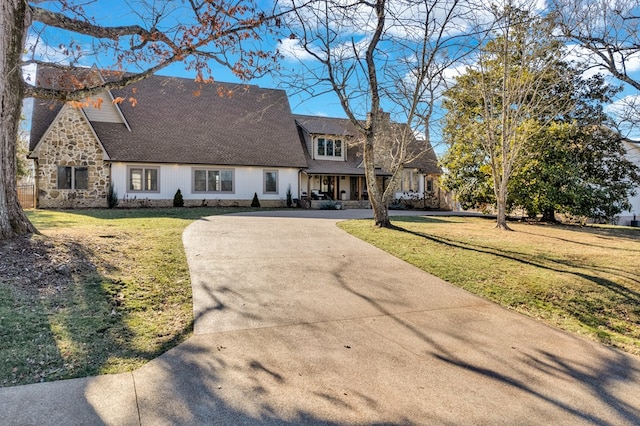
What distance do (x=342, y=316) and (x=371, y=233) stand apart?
6.39 meters

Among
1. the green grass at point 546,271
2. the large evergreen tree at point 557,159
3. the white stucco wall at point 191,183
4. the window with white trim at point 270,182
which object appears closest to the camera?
the green grass at point 546,271

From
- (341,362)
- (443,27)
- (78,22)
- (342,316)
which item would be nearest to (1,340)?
(341,362)

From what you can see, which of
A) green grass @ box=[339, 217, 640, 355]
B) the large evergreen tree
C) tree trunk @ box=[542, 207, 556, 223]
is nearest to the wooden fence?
green grass @ box=[339, 217, 640, 355]

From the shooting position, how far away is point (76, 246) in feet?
23.5

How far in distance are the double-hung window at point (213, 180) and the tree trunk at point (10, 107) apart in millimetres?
14834

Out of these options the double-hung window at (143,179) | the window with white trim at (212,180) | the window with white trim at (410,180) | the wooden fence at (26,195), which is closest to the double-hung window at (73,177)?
the double-hung window at (143,179)

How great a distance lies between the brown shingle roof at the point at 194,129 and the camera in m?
20.8

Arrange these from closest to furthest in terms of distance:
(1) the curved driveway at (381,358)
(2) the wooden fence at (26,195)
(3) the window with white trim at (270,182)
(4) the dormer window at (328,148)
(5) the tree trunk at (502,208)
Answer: (1) the curved driveway at (381,358), (5) the tree trunk at (502,208), (2) the wooden fence at (26,195), (3) the window with white trim at (270,182), (4) the dormer window at (328,148)

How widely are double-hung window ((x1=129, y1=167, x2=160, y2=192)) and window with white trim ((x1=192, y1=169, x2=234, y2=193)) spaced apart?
6.75 ft

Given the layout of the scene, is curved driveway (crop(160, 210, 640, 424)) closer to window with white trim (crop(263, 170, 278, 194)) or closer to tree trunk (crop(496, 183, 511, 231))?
tree trunk (crop(496, 183, 511, 231))

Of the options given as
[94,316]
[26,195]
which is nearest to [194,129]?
[26,195]

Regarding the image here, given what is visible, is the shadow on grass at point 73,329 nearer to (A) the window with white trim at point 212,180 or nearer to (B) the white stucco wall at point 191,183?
(B) the white stucco wall at point 191,183

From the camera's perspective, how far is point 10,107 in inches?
279

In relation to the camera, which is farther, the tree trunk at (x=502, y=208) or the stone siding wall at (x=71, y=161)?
the stone siding wall at (x=71, y=161)
